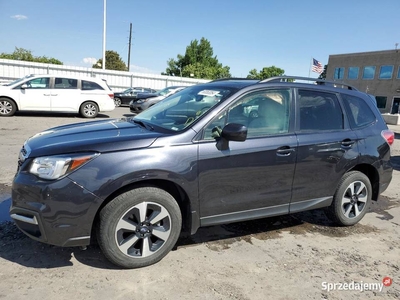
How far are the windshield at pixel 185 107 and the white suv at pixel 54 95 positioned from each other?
10.1m

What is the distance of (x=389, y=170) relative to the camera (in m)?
4.45

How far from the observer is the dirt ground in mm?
Answer: 2676

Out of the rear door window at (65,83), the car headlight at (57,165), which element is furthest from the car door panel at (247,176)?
the rear door window at (65,83)

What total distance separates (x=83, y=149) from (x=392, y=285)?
3050 millimetres

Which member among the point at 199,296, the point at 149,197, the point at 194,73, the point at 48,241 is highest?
the point at 194,73

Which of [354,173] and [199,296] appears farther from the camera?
[354,173]

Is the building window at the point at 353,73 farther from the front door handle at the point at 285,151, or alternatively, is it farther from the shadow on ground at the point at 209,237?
the front door handle at the point at 285,151

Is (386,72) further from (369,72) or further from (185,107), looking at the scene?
(185,107)

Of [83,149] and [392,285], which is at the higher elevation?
[83,149]

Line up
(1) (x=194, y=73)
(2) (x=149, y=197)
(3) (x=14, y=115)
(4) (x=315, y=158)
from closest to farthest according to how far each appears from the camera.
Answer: (2) (x=149, y=197), (4) (x=315, y=158), (3) (x=14, y=115), (1) (x=194, y=73)

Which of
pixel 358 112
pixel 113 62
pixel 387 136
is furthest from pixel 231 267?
pixel 113 62

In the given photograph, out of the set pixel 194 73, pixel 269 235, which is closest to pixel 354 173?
pixel 269 235

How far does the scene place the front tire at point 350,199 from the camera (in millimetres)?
4055

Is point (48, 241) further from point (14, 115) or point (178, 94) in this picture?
point (14, 115)
